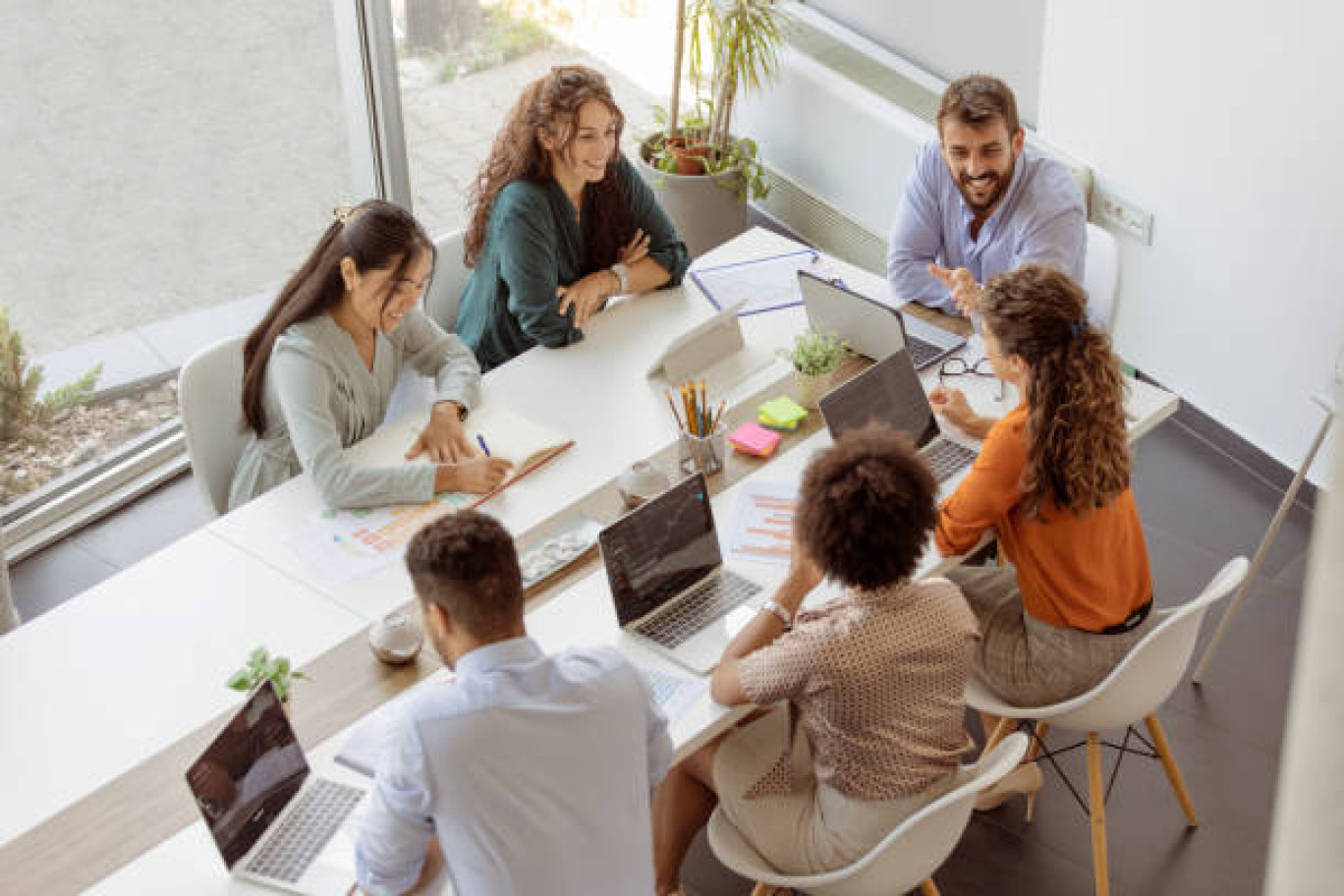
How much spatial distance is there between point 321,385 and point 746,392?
1055 millimetres

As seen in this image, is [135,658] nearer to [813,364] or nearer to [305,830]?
[305,830]

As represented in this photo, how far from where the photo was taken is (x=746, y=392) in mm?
3365

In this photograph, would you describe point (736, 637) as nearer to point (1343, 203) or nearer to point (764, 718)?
point (764, 718)

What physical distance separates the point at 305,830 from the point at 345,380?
120 cm

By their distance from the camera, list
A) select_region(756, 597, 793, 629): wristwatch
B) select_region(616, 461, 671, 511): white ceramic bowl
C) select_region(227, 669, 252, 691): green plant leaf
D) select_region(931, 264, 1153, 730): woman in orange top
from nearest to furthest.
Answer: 1. select_region(227, 669, 252, 691): green plant leaf
2. select_region(756, 597, 793, 629): wristwatch
3. select_region(931, 264, 1153, 730): woman in orange top
4. select_region(616, 461, 671, 511): white ceramic bowl

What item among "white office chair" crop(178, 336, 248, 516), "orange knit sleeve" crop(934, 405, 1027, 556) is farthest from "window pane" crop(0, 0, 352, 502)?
"orange knit sleeve" crop(934, 405, 1027, 556)

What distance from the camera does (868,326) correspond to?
132 inches

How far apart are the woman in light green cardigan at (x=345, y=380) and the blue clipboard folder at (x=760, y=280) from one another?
92 centimetres

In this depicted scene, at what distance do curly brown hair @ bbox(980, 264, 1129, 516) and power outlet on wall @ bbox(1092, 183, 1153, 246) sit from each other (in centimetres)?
201

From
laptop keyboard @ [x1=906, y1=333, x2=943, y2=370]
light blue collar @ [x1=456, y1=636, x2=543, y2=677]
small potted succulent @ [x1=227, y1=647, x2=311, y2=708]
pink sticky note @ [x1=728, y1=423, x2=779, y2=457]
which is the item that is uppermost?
light blue collar @ [x1=456, y1=636, x2=543, y2=677]

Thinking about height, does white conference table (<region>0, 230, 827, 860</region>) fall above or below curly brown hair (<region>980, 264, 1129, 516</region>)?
below

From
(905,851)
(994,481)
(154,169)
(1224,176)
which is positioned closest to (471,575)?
(905,851)

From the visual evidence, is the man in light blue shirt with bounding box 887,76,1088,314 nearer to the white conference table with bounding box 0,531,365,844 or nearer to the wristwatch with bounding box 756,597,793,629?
the wristwatch with bounding box 756,597,793,629

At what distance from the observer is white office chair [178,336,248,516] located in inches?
120
